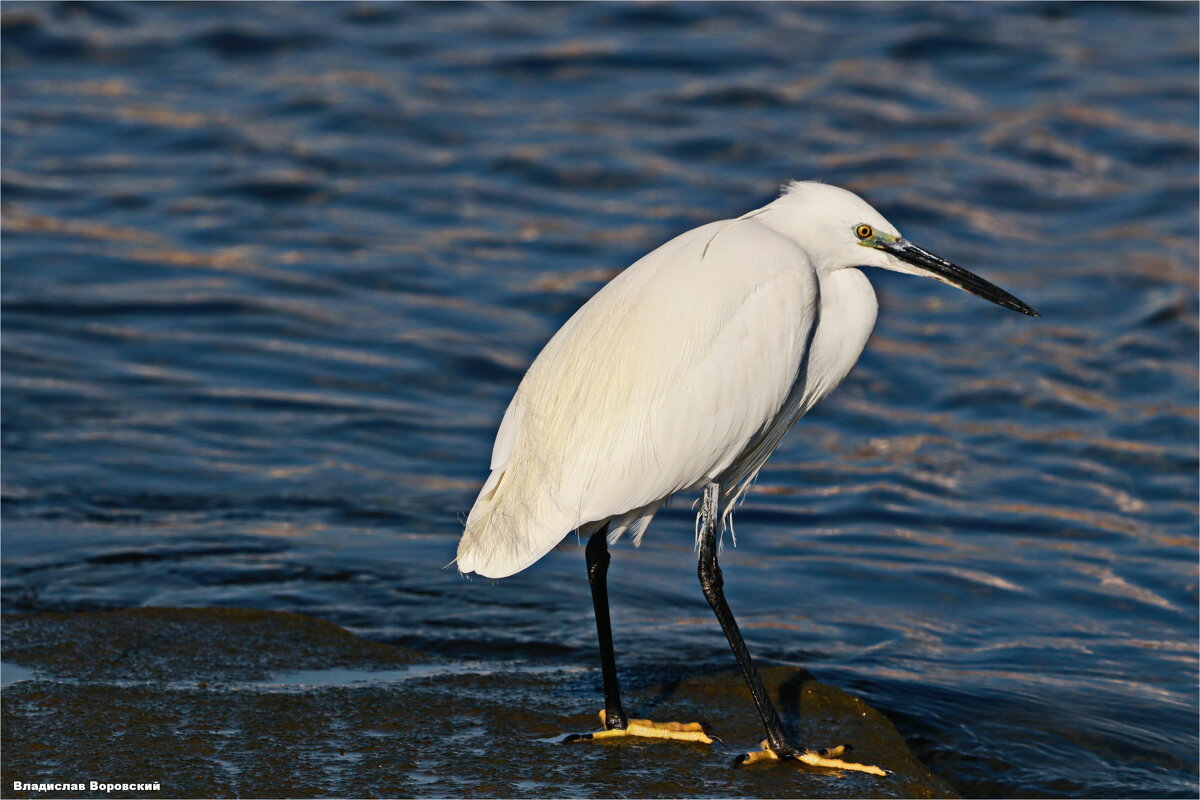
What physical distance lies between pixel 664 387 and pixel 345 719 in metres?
1.52

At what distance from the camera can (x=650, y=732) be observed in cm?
473

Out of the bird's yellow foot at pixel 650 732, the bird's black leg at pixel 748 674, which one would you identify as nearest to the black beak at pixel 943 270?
the bird's black leg at pixel 748 674

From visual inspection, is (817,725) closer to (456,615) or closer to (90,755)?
(456,615)

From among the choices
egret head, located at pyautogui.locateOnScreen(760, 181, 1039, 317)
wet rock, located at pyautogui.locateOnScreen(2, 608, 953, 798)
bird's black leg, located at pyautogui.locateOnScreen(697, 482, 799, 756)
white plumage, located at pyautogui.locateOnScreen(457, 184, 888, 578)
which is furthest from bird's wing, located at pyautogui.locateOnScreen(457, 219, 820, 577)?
wet rock, located at pyautogui.locateOnScreen(2, 608, 953, 798)

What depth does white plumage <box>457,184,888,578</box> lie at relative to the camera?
4582 mm

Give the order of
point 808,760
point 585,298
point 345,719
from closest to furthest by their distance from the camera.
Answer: point 808,760 → point 345,719 → point 585,298

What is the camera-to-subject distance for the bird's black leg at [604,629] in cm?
473

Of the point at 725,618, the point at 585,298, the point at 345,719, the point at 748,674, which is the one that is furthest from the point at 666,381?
the point at 585,298

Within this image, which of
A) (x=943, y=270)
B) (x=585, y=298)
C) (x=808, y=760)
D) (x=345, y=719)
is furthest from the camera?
(x=585, y=298)

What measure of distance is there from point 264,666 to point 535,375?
1.56m

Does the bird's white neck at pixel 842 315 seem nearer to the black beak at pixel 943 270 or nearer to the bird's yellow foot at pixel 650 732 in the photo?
the black beak at pixel 943 270

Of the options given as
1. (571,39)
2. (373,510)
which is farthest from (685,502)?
(571,39)

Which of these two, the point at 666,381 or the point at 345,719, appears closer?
the point at 666,381

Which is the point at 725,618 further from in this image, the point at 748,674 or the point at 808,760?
the point at 808,760
